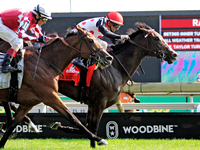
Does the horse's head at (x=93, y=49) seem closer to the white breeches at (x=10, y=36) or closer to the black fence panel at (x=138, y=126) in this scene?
the white breeches at (x=10, y=36)

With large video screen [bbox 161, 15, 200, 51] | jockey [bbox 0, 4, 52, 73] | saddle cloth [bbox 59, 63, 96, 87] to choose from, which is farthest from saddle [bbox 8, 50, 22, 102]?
large video screen [bbox 161, 15, 200, 51]

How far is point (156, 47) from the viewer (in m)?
6.25

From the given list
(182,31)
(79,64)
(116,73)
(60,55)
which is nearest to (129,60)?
(116,73)

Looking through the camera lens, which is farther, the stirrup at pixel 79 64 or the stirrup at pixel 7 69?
the stirrup at pixel 79 64

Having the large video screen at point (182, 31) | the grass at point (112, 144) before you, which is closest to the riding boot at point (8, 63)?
the grass at point (112, 144)

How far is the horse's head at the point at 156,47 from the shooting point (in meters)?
6.21

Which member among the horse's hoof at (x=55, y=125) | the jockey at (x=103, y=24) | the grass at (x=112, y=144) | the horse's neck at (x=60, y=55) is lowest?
the grass at (x=112, y=144)

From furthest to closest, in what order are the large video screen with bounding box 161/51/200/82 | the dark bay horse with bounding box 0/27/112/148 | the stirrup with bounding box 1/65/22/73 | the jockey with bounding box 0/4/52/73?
the large video screen with bounding box 161/51/200/82
the jockey with bounding box 0/4/52/73
the dark bay horse with bounding box 0/27/112/148
the stirrup with bounding box 1/65/22/73

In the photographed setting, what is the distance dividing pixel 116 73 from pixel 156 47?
0.89 meters

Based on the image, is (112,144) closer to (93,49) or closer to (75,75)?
(75,75)

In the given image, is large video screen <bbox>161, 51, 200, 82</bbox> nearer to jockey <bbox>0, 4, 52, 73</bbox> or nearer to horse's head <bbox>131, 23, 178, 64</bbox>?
horse's head <bbox>131, 23, 178, 64</bbox>

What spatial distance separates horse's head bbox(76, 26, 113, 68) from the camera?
17.0 feet

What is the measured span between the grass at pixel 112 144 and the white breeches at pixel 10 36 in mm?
1715

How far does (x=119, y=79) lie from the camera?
603cm
